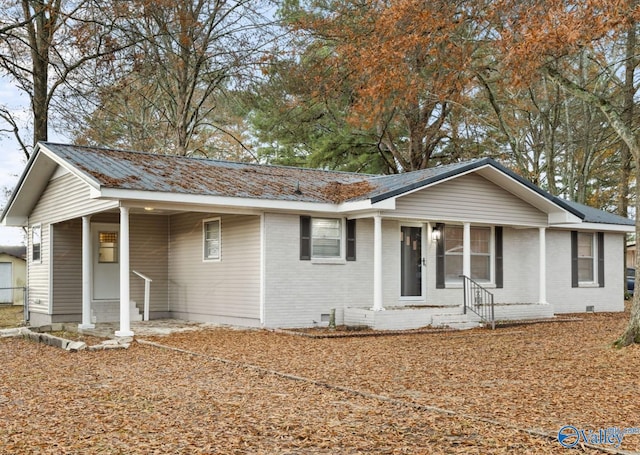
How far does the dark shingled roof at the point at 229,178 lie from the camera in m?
13.6

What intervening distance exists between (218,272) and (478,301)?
6.17m

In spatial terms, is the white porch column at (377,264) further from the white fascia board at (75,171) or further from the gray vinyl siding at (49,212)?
the white fascia board at (75,171)

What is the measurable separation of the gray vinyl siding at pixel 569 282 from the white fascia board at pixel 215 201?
7.38 meters

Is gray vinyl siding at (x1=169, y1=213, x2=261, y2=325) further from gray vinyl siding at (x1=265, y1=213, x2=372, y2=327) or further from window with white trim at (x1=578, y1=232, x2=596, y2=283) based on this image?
window with white trim at (x1=578, y1=232, x2=596, y2=283)

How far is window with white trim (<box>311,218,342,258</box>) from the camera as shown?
50.9ft

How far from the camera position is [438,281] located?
17.1 m

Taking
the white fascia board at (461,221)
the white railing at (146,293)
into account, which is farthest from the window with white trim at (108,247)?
the white fascia board at (461,221)

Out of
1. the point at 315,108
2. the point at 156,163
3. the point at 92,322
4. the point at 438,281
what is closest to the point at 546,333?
the point at 438,281

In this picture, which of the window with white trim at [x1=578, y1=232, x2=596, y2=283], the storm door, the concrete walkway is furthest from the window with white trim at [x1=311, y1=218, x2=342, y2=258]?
the window with white trim at [x1=578, y1=232, x2=596, y2=283]

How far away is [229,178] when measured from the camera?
1548 centimetres

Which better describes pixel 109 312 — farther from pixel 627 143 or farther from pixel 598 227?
pixel 598 227

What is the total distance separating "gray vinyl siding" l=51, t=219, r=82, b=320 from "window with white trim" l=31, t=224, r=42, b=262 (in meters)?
1.03

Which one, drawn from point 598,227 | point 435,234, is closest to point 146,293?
point 435,234

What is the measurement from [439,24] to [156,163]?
694cm
